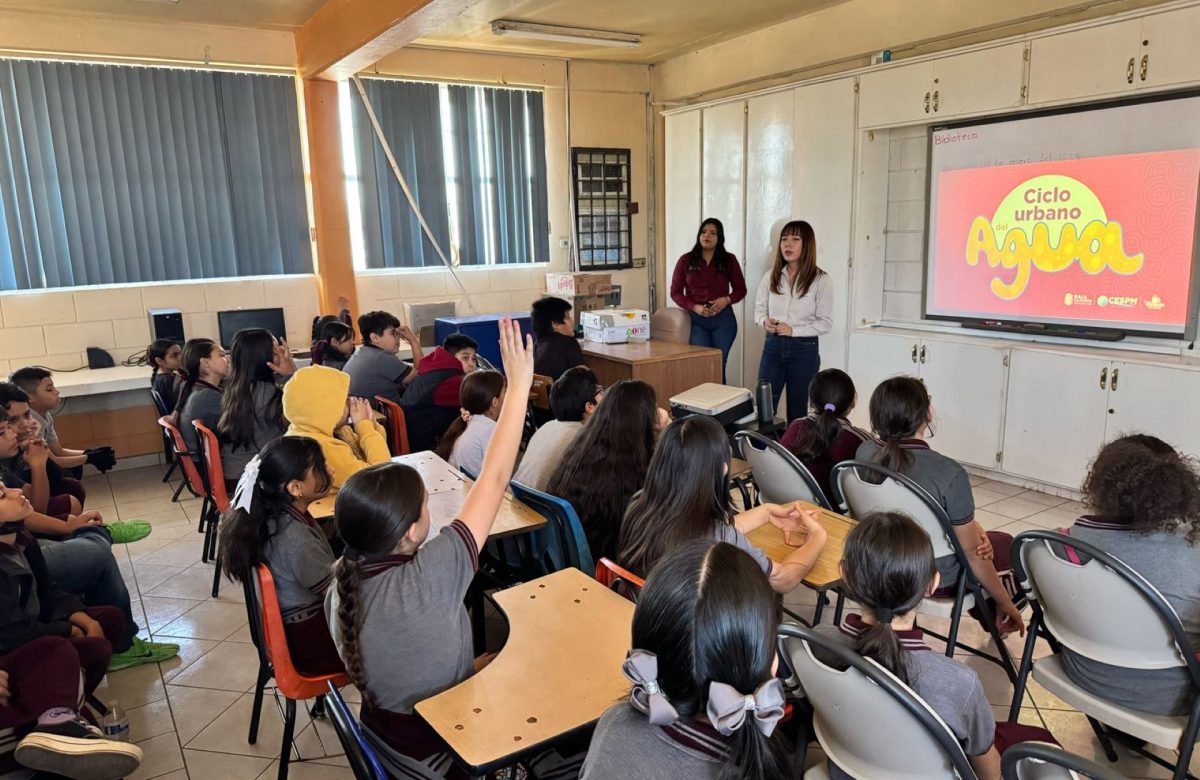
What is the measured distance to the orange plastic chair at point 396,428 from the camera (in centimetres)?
397

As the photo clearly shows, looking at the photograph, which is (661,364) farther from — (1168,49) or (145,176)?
(145,176)

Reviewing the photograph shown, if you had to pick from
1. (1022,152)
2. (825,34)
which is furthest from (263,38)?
(1022,152)

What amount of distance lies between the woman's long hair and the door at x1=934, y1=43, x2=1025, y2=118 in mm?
3989

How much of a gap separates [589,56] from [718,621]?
6.76m

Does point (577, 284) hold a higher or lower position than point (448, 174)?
lower

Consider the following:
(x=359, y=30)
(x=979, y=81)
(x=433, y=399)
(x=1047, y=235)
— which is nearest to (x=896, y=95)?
(x=979, y=81)

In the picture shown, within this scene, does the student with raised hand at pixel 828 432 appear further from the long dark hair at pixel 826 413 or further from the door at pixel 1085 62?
the door at pixel 1085 62

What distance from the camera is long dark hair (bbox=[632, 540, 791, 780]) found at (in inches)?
41.1

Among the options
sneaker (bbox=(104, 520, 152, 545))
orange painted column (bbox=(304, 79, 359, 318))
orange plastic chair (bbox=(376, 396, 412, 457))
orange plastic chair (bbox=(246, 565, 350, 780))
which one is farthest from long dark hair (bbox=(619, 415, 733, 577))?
orange painted column (bbox=(304, 79, 359, 318))

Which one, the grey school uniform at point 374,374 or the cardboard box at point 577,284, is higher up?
the cardboard box at point 577,284

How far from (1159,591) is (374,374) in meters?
3.58

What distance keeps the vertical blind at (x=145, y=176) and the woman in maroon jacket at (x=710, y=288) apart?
2955 mm

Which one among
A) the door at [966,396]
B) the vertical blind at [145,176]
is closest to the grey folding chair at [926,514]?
the door at [966,396]

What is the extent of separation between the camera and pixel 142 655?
304 centimetres
